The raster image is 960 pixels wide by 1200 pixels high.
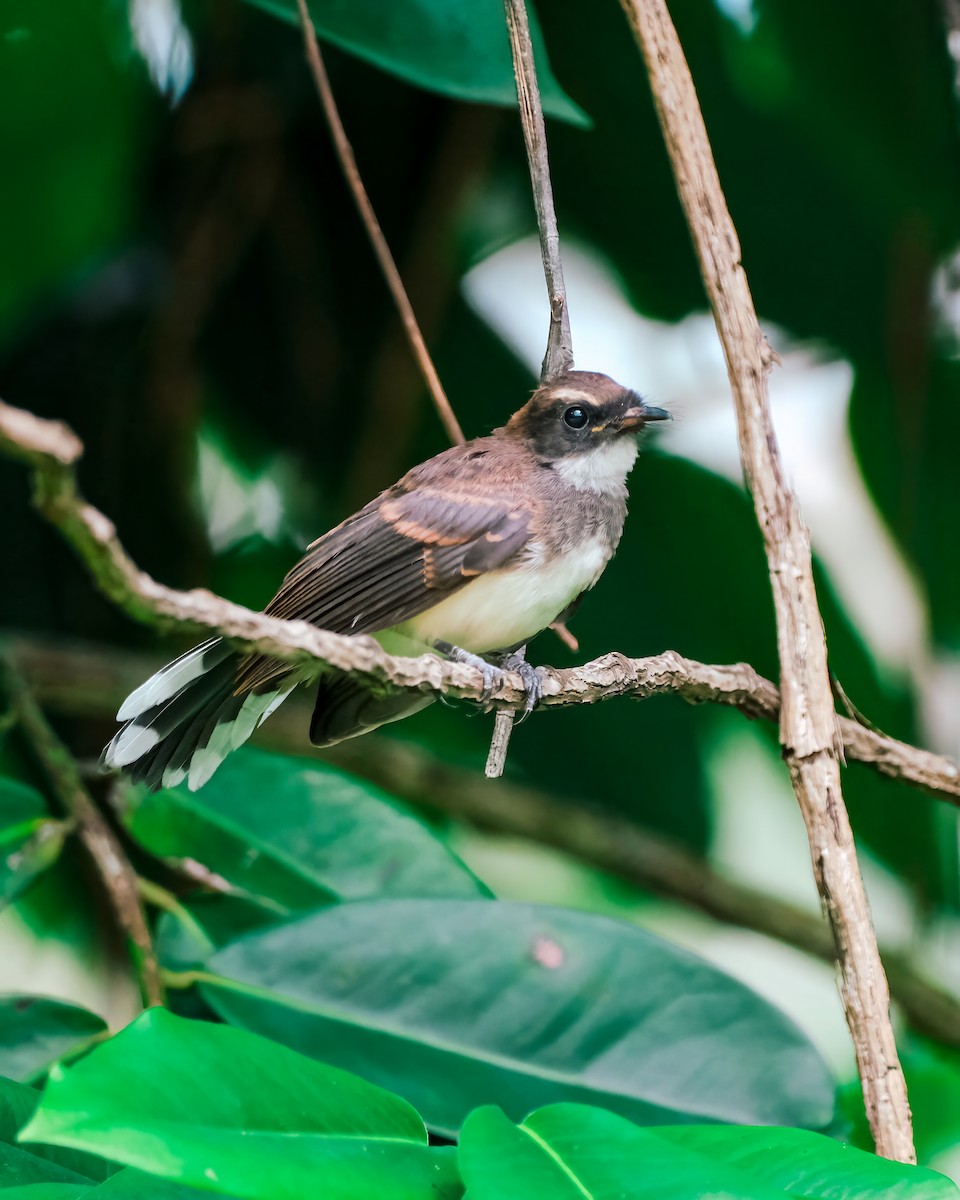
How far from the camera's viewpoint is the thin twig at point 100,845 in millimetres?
1850

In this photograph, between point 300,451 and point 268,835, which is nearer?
point 268,835

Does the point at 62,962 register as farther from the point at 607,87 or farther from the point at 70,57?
the point at 607,87

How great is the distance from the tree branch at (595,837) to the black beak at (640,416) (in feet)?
3.57

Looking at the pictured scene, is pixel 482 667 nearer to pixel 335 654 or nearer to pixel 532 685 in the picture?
pixel 532 685

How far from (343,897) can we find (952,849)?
184cm

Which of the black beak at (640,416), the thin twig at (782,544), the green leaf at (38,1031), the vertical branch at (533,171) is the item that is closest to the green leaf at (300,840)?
the green leaf at (38,1031)

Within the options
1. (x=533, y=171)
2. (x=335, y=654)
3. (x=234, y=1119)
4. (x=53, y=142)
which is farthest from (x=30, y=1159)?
(x=53, y=142)

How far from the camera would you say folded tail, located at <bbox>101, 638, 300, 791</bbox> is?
1.98 metres

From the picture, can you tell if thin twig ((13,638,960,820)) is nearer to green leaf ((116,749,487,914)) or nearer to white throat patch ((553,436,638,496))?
green leaf ((116,749,487,914))

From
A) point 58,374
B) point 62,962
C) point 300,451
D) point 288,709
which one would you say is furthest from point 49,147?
point 62,962

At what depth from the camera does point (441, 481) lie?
228 cm

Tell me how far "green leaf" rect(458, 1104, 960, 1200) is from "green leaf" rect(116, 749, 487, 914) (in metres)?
0.71

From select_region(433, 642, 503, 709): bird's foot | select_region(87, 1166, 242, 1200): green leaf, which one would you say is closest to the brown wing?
select_region(433, 642, 503, 709): bird's foot

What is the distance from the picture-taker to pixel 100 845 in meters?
2.00
